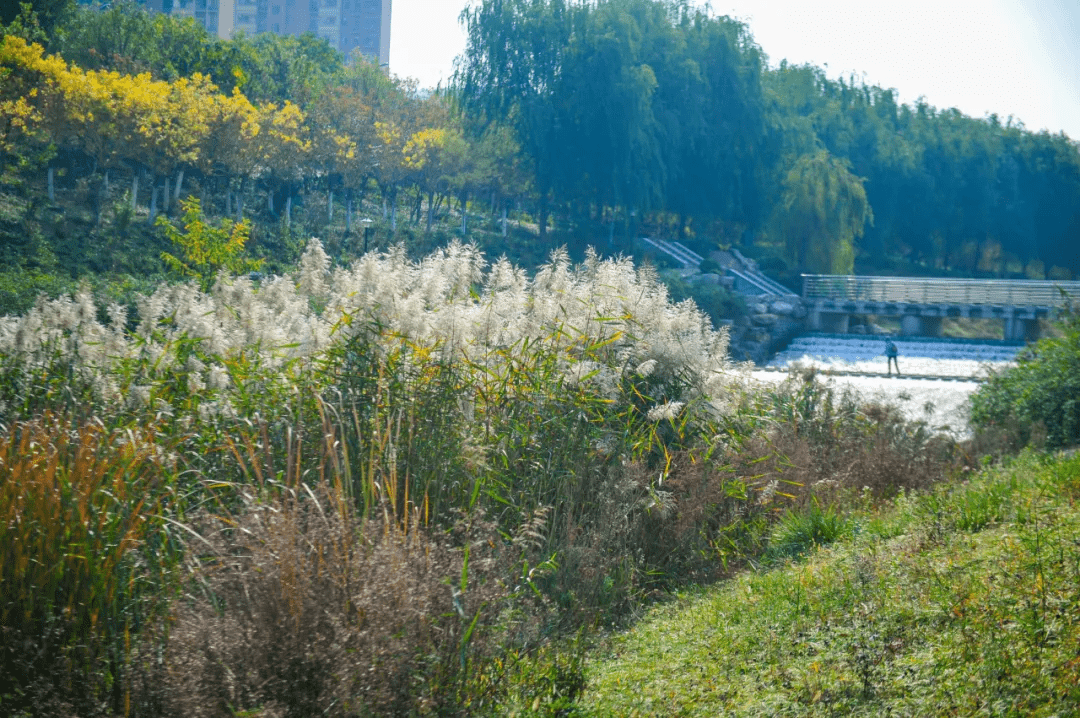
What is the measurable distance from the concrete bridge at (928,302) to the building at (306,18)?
7739 cm

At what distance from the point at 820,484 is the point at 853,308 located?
30716 mm

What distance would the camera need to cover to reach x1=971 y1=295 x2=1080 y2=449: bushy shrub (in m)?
11.2

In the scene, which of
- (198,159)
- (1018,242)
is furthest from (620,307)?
(1018,242)

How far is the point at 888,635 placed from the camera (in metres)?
4.19

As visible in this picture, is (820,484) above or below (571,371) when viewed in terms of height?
below

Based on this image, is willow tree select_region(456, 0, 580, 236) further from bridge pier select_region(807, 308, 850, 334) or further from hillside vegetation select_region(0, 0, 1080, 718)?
hillside vegetation select_region(0, 0, 1080, 718)

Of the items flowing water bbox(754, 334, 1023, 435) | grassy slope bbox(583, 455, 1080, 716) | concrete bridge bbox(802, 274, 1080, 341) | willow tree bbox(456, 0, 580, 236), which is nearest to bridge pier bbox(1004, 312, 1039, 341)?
concrete bridge bbox(802, 274, 1080, 341)

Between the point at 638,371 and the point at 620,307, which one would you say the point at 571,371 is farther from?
the point at 620,307

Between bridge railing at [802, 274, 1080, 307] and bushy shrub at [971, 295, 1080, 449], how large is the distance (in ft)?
81.5

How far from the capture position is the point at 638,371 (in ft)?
21.6

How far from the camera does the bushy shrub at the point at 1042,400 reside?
36.7ft

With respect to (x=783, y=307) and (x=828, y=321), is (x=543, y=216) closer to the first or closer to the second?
(x=783, y=307)

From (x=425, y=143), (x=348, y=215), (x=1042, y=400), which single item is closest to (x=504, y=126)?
(x=425, y=143)

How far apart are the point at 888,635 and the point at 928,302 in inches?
1402
